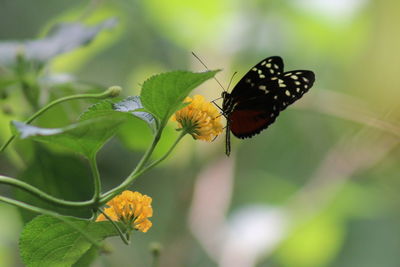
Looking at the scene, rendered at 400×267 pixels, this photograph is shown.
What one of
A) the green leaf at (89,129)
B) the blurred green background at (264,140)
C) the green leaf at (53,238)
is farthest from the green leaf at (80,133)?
the blurred green background at (264,140)

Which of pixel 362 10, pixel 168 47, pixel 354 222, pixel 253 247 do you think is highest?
pixel 168 47

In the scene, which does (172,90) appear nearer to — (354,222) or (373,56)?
(373,56)

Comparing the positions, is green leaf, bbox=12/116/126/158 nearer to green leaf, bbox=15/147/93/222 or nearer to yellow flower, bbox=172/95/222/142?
yellow flower, bbox=172/95/222/142

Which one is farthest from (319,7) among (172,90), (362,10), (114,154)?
(172,90)

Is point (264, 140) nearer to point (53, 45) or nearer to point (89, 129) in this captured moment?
point (53, 45)

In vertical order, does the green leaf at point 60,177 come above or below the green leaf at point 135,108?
above

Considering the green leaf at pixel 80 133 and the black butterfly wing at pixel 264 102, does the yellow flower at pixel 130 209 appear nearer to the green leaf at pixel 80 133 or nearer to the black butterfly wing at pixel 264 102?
the green leaf at pixel 80 133
